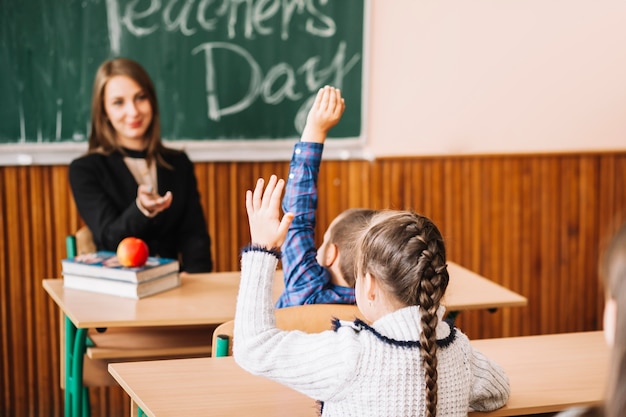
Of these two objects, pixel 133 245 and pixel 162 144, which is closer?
pixel 133 245

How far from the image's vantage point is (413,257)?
159cm

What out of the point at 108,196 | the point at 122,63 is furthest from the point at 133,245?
the point at 122,63

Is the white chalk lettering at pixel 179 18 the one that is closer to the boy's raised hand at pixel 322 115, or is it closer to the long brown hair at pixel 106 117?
the long brown hair at pixel 106 117

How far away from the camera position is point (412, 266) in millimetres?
1587

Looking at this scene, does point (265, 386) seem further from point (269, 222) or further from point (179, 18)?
point (179, 18)

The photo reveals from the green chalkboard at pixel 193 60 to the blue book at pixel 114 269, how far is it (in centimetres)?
88

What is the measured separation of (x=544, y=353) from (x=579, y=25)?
2353 millimetres

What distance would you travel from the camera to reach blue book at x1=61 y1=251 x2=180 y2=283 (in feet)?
8.56

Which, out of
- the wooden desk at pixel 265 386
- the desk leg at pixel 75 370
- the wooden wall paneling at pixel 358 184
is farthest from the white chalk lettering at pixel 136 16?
the wooden desk at pixel 265 386

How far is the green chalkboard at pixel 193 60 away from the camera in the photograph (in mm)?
3352

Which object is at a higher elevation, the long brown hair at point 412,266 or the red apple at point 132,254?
the long brown hair at point 412,266

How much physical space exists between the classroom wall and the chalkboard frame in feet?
0.15

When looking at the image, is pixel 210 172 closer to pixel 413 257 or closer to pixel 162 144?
pixel 162 144

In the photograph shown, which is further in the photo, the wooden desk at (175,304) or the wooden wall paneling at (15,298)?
the wooden wall paneling at (15,298)
